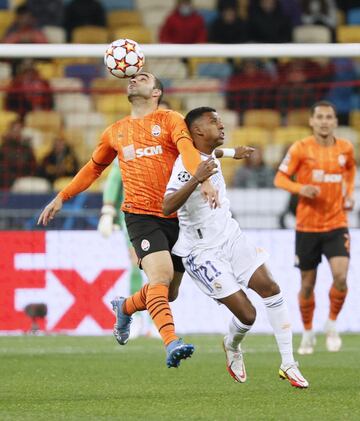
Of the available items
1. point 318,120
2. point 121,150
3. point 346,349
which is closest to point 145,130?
point 121,150

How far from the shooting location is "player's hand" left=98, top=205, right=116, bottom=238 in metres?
11.6

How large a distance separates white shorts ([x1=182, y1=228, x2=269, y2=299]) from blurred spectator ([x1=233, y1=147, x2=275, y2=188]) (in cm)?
735

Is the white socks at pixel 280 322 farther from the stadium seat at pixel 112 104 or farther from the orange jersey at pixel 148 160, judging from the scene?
the stadium seat at pixel 112 104

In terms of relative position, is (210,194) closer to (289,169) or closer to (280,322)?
(280,322)

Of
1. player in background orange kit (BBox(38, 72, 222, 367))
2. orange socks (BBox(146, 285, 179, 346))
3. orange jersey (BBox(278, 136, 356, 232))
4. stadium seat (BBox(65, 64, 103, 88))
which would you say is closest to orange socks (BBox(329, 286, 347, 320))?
orange jersey (BBox(278, 136, 356, 232))

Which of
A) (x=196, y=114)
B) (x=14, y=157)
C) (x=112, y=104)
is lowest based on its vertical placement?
(x=14, y=157)

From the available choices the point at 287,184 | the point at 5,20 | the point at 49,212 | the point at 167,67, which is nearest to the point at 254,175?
the point at 167,67

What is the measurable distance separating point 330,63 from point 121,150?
400 inches

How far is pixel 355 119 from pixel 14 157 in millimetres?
5324

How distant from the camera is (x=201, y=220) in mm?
8203

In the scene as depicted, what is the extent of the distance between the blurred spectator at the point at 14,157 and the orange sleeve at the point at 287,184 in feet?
15.9

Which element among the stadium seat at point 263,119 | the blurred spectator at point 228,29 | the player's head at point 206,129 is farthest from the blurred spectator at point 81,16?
the player's head at point 206,129

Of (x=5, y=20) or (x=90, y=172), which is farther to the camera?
(x=5, y=20)

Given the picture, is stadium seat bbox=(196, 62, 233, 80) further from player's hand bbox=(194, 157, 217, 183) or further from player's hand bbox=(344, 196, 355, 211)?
player's hand bbox=(194, 157, 217, 183)
